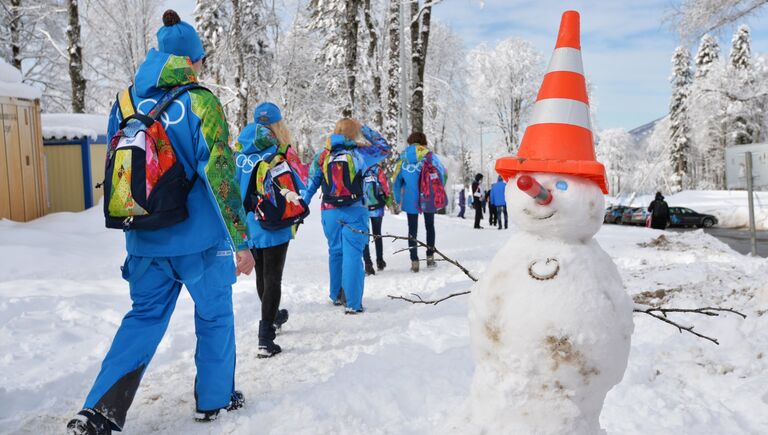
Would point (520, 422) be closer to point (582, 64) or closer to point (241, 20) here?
point (582, 64)

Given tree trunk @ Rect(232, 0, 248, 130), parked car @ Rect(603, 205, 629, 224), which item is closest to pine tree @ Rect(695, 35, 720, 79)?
parked car @ Rect(603, 205, 629, 224)

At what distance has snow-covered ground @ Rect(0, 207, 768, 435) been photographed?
9.18 feet

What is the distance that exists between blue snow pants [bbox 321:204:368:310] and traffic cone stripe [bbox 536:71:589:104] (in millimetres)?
3484

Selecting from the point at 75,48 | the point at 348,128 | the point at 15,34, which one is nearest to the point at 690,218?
the point at 348,128

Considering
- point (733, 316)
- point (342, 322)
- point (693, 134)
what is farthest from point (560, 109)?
point (693, 134)

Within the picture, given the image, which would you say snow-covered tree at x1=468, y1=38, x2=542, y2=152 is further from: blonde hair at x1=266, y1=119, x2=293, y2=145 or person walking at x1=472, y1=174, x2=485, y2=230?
blonde hair at x1=266, y1=119, x2=293, y2=145

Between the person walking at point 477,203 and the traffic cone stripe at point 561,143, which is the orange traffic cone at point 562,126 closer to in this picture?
the traffic cone stripe at point 561,143

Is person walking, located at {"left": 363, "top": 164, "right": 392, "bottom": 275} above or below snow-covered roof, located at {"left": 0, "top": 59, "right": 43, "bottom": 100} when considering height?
below

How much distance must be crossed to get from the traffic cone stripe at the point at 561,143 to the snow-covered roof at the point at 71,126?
46.3 ft

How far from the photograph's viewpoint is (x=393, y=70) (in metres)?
19.4

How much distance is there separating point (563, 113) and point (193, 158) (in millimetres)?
1782

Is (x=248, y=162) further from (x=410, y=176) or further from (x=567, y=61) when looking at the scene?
(x=410, y=176)

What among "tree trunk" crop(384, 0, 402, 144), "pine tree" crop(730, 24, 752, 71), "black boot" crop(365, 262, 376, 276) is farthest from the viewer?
"pine tree" crop(730, 24, 752, 71)

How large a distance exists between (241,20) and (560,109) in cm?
1946
